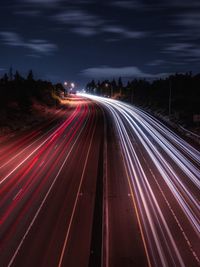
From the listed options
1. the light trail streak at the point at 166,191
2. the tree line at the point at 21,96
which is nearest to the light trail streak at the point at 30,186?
the light trail streak at the point at 166,191

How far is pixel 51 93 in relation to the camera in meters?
123

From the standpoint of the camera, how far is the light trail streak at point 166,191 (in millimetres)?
18797

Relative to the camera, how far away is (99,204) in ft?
82.7

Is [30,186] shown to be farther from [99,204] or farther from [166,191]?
[166,191]

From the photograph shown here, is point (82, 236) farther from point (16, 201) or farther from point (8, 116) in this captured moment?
point (8, 116)

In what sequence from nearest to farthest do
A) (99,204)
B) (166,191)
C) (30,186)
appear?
(99,204)
(166,191)
(30,186)

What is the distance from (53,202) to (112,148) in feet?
66.5

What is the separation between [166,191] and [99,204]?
5.84 metres

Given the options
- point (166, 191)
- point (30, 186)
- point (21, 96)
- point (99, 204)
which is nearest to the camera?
point (99, 204)

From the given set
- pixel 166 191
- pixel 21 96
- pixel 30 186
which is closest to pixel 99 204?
pixel 166 191

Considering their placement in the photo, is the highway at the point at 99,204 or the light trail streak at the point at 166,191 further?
the light trail streak at the point at 166,191

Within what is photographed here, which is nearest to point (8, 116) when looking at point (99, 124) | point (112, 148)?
point (99, 124)

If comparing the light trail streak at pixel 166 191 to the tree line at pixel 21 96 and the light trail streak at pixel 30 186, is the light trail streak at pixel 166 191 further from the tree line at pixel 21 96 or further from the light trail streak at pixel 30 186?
the tree line at pixel 21 96

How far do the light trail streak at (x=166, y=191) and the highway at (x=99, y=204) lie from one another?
0.19 ft
